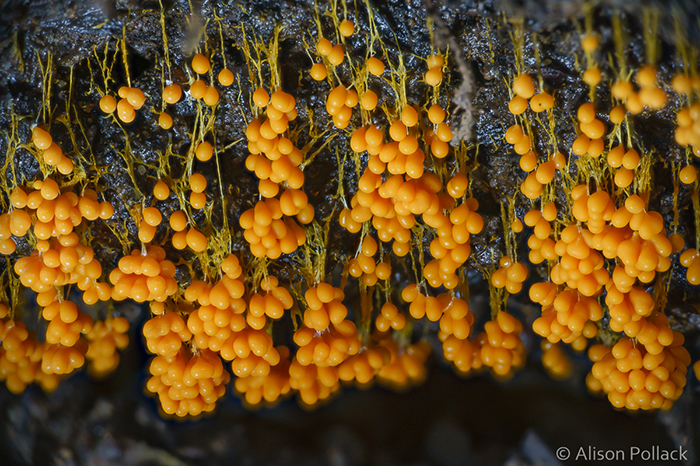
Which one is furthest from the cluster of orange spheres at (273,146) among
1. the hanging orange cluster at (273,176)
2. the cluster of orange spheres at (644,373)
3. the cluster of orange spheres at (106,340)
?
the cluster of orange spheres at (644,373)

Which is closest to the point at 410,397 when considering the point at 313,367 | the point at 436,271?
the point at 313,367

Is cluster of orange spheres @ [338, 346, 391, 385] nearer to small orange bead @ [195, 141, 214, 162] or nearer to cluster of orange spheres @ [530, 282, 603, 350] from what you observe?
cluster of orange spheres @ [530, 282, 603, 350]

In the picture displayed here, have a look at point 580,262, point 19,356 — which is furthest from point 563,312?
point 19,356

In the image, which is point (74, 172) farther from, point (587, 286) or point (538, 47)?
point (587, 286)

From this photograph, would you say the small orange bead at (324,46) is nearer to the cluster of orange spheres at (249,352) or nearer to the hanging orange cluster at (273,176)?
the hanging orange cluster at (273,176)

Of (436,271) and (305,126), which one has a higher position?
(305,126)

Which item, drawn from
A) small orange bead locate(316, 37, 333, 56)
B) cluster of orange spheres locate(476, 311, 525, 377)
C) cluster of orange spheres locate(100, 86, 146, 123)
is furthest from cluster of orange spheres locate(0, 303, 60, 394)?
cluster of orange spheres locate(476, 311, 525, 377)
